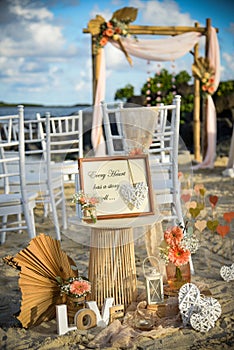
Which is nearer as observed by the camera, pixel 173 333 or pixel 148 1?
pixel 173 333

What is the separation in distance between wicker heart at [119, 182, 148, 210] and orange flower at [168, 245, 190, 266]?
1.03 ft

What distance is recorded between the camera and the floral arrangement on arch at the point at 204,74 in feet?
22.9

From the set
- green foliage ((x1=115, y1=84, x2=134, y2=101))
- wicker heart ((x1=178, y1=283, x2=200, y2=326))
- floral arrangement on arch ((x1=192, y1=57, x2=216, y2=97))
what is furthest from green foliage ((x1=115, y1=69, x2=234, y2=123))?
wicker heart ((x1=178, y1=283, x2=200, y2=326))

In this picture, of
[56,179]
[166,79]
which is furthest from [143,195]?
[166,79]

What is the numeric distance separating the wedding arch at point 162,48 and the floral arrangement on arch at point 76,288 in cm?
352

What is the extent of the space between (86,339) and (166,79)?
760cm

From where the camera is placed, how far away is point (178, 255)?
7.88ft

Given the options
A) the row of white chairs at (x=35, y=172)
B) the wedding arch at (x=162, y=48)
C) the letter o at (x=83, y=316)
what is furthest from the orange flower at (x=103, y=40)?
the letter o at (x=83, y=316)

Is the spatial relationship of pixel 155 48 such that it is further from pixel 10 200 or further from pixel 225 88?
pixel 10 200

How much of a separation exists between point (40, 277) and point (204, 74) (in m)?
5.28

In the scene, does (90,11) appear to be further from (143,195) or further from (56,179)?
(143,195)

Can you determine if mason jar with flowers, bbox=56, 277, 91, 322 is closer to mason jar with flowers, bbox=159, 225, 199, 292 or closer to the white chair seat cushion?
mason jar with flowers, bbox=159, 225, 199, 292

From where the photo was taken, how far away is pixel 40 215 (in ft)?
14.3

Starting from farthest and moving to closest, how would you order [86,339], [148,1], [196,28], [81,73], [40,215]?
[81,73], [148,1], [196,28], [40,215], [86,339]
